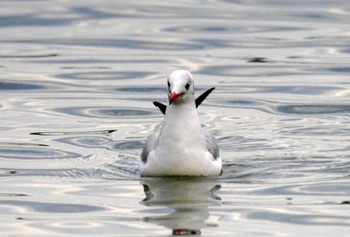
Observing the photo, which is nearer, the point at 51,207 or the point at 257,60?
the point at 51,207

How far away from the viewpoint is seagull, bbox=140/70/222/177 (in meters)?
13.8

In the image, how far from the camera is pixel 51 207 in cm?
1242

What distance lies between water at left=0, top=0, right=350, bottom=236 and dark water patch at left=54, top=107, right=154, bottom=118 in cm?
2

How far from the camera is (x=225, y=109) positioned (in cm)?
1827

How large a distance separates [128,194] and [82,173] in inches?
46.3

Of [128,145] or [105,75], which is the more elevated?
[128,145]

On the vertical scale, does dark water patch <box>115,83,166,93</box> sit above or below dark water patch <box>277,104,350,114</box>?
below

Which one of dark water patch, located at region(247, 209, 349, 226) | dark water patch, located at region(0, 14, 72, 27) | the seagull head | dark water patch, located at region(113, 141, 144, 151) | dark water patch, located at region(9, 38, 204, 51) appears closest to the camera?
dark water patch, located at region(247, 209, 349, 226)

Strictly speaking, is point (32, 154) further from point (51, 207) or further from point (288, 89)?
point (288, 89)

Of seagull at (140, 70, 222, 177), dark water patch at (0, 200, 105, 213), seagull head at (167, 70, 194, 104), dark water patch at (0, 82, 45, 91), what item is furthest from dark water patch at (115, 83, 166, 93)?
dark water patch at (0, 200, 105, 213)

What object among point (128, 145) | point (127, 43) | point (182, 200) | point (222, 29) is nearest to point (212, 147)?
point (182, 200)

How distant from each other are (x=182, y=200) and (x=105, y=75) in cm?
837

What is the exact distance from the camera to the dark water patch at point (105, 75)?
20.8m

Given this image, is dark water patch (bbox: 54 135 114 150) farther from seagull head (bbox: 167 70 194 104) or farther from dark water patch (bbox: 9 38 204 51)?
dark water patch (bbox: 9 38 204 51)
